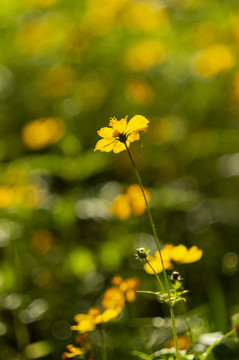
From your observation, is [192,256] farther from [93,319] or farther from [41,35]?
[41,35]

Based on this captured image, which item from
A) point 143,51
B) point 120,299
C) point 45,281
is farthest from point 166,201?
point 143,51

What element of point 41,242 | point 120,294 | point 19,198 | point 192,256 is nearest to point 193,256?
point 192,256

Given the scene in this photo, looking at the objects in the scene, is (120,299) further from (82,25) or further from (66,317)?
(82,25)

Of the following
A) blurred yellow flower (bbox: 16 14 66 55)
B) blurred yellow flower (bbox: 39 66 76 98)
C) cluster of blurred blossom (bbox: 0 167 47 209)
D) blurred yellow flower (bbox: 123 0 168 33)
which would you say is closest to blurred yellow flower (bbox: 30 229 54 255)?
cluster of blurred blossom (bbox: 0 167 47 209)

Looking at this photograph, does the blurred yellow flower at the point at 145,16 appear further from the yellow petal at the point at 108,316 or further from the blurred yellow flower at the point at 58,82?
the yellow petal at the point at 108,316

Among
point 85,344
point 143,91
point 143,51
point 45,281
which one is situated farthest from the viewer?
point 143,51

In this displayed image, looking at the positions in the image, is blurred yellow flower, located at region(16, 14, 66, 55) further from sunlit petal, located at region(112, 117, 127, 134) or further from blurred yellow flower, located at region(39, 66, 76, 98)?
sunlit petal, located at region(112, 117, 127, 134)
